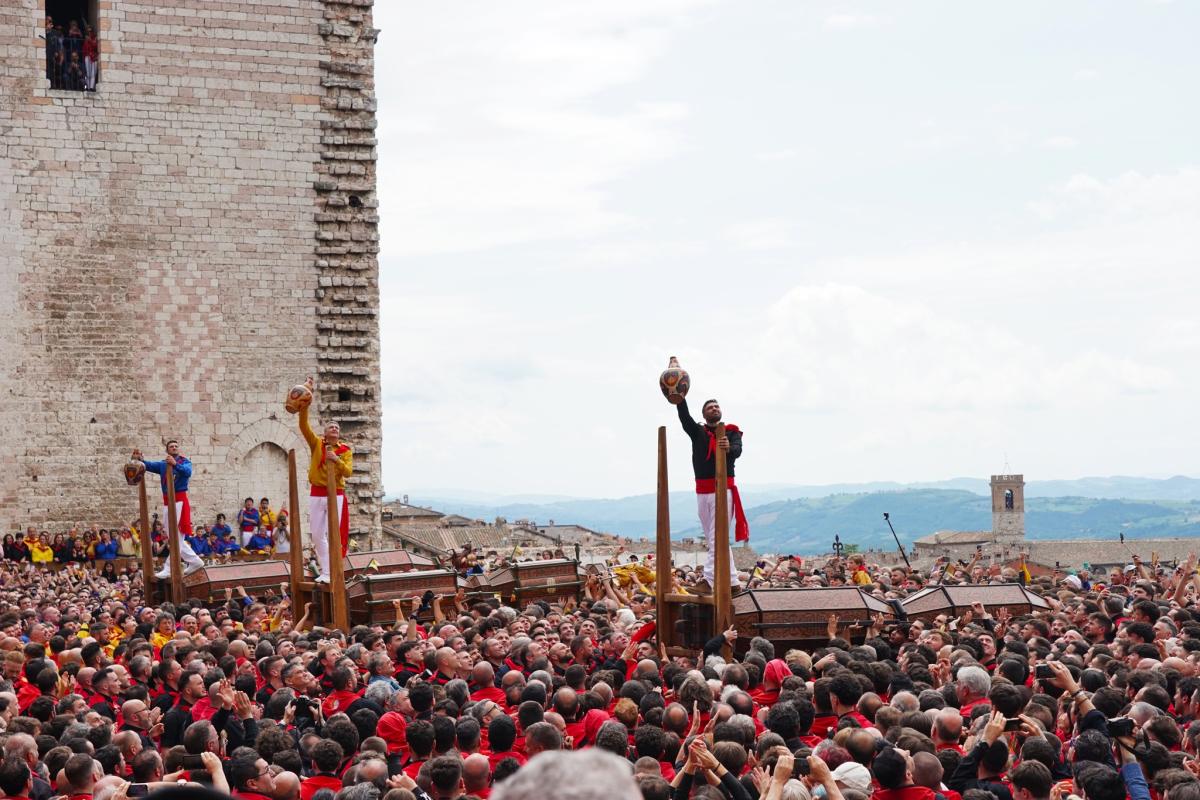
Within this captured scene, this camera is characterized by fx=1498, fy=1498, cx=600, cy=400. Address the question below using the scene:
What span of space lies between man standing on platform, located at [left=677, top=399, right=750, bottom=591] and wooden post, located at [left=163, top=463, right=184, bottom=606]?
300 inches

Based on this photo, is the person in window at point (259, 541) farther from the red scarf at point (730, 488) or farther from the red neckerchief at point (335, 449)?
the red scarf at point (730, 488)

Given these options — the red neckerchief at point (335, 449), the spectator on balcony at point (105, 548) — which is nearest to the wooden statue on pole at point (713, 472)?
the red neckerchief at point (335, 449)

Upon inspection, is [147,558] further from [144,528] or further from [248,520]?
[248,520]

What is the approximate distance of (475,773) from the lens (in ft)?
23.9

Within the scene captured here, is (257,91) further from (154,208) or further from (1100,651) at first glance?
(1100,651)

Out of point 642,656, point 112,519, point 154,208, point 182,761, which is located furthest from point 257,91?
point 182,761

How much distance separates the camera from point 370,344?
27.6m

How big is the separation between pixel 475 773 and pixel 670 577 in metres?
5.62

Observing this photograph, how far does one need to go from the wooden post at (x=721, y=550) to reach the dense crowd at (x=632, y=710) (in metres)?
0.39

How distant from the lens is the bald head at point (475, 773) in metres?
7.28

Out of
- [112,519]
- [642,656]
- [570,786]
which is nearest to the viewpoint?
[570,786]

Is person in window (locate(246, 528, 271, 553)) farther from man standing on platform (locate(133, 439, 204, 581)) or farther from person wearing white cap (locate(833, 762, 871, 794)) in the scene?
person wearing white cap (locate(833, 762, 871, 794))

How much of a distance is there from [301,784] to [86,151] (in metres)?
20.9

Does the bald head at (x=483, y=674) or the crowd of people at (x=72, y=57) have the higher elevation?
the crowd of people at (x=72, y=57)
